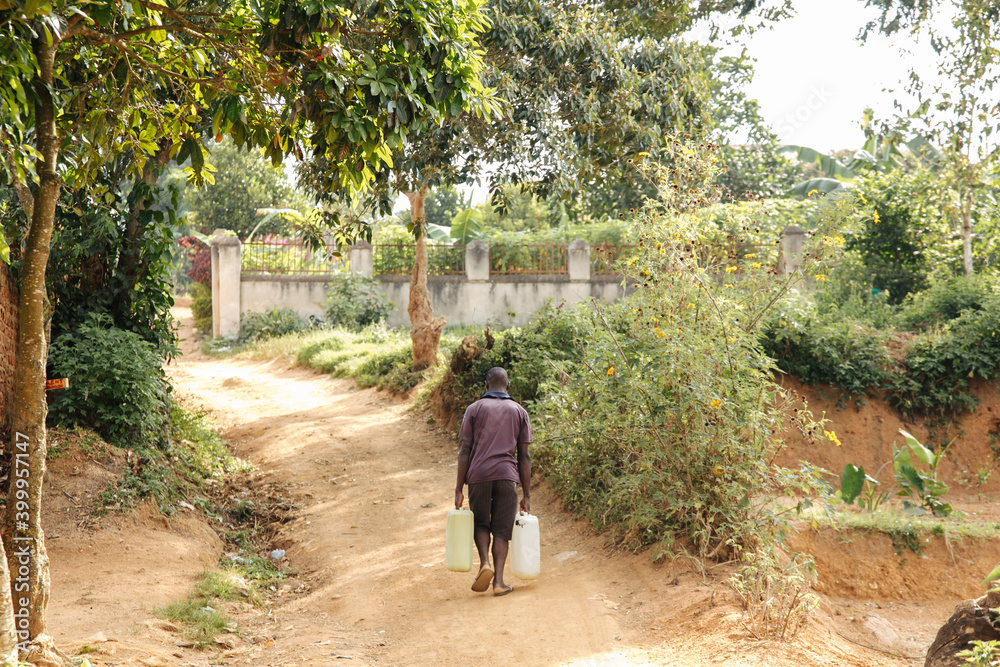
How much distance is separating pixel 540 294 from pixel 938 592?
41.9 ft

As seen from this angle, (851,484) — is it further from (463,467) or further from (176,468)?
(176,468)

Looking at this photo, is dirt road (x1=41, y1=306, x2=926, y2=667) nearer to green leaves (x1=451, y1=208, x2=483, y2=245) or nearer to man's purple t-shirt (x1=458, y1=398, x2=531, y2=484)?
man's purple t-shirt (x1=458, y1=398, x2=531, y2=484)

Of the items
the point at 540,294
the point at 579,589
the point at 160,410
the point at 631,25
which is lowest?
the point at 579,589

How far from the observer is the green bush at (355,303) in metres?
18.6

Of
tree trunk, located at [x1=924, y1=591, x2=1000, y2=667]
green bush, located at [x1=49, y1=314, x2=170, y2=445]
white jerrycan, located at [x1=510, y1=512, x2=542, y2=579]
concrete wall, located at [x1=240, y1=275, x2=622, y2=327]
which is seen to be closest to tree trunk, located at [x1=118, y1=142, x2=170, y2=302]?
green bush, located at [x1=49, y1=314, x2=170, y2=445]

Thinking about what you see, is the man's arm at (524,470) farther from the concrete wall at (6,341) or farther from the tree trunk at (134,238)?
the tree trunk at (134,238)

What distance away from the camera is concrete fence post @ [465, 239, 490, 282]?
741 inches

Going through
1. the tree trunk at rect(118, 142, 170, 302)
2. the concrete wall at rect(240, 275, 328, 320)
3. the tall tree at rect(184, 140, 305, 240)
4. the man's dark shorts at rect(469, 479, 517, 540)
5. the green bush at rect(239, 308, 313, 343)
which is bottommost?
the man's dark shorts at rect(469, 479, 517, 540)

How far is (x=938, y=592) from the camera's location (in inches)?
285

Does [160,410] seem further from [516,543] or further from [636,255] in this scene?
[636,255]

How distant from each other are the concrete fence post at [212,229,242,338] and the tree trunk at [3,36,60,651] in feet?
53.0

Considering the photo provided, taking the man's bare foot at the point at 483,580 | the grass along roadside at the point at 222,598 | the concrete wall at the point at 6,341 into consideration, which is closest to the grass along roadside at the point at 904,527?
the man's bare foot at the point at 483,580

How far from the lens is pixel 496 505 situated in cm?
573

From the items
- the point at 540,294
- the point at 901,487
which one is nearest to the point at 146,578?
the point at 901,487
